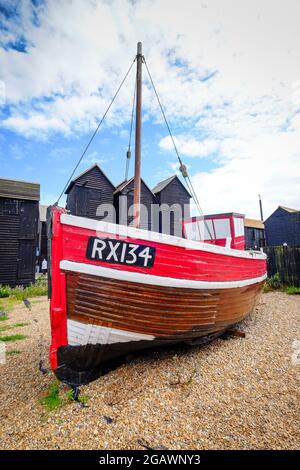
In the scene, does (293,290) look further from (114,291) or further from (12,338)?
(12,338)

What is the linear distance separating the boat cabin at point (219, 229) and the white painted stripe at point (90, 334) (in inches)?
170

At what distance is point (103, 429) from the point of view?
8.47 ft

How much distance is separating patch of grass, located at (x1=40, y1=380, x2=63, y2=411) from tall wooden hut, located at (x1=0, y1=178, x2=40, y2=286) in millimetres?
13152

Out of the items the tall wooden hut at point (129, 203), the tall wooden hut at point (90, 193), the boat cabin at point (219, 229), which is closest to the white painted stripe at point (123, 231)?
the boat cabin at point (219, 229)

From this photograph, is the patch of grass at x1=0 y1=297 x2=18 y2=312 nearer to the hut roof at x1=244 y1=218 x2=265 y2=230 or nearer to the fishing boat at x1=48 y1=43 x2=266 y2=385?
the fishing boat at x1=48 y1=43 x2=266 y2=385

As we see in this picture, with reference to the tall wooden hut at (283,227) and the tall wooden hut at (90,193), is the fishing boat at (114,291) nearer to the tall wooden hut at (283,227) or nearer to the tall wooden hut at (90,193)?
the tall wooden hut at (90,193)

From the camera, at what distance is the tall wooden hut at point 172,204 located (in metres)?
22.0

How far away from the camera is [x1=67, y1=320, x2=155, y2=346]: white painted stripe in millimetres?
3223

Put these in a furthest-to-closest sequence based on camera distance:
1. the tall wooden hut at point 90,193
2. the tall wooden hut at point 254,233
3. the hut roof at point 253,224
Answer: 1. the hut roof at point 253,224
2. the tall wooden hut at point 254,233
3. the tall wooden hut at point 90,193

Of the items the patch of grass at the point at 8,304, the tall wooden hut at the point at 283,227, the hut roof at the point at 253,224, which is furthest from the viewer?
the hut roof at the point at 253,224

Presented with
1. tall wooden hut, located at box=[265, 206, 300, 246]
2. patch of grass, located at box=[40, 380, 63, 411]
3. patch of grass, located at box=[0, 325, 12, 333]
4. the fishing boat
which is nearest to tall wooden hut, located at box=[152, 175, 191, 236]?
patch of grass, located at box=[0, 325, 12, 333]
